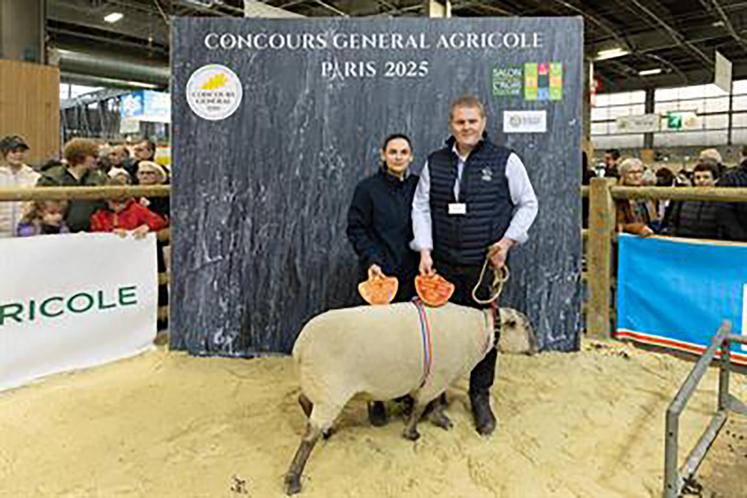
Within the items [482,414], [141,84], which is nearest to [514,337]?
[482,414]

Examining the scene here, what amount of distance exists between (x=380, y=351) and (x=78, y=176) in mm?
2688

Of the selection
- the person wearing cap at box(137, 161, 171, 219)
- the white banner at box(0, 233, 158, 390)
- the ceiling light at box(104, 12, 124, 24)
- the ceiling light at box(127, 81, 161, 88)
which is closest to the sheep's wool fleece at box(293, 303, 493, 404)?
the white banner at box(0, 233, 158, 390)

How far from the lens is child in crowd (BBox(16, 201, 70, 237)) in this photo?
3.79 meters

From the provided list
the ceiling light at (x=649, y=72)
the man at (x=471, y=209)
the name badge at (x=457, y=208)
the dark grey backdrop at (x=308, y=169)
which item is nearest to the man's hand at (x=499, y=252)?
the man at (x=471, y=209)

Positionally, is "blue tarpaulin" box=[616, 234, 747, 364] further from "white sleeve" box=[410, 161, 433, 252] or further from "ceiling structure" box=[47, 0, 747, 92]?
"ceiling structure" box=[47, 0, 747, 92]

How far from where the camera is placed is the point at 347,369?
243cm

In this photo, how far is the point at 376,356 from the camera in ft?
8.10

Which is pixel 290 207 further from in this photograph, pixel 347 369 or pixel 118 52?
pixel 118 52

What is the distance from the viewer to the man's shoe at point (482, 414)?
290cm

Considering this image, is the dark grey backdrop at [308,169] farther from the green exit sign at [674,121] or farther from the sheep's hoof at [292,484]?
the green exit sign at [674,121]

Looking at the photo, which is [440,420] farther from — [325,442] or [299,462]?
[299,462]

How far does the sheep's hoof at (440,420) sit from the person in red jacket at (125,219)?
2.13 metres

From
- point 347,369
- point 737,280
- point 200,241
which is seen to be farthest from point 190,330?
point 737,280

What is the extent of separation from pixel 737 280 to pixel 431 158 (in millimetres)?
1969
